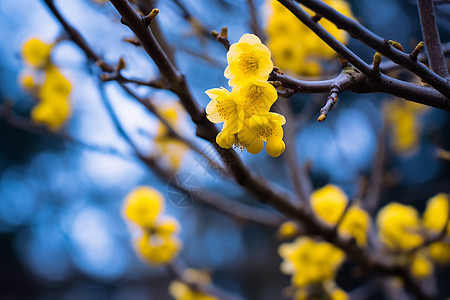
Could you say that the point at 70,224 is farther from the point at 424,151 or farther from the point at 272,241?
the point at 424,151

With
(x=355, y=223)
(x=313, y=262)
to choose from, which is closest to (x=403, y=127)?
(x=355, y=223)

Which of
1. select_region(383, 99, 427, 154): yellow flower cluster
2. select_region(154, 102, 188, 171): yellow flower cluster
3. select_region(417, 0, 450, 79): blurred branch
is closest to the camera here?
select_region(417, 0, 450, 79): blurred branch

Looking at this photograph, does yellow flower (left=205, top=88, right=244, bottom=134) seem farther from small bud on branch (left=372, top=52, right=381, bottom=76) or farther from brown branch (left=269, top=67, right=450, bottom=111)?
small bud on branch (left=372, top=52, right=381, bottom=76)

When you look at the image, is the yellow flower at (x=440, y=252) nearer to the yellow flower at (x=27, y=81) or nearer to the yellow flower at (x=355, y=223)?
the yellow flower at (x=355, y=223)

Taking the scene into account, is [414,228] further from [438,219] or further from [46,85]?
[46,85]

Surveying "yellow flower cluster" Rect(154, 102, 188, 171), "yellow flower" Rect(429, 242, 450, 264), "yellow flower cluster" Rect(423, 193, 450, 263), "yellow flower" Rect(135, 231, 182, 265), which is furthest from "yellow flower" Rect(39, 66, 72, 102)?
"yellow flower" Rect(429, 242, 450, 264)

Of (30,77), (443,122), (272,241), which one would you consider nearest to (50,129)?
(30,77)

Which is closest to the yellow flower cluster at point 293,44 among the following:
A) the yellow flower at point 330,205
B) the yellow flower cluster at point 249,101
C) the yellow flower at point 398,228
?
the yellow flower at point 330,205
